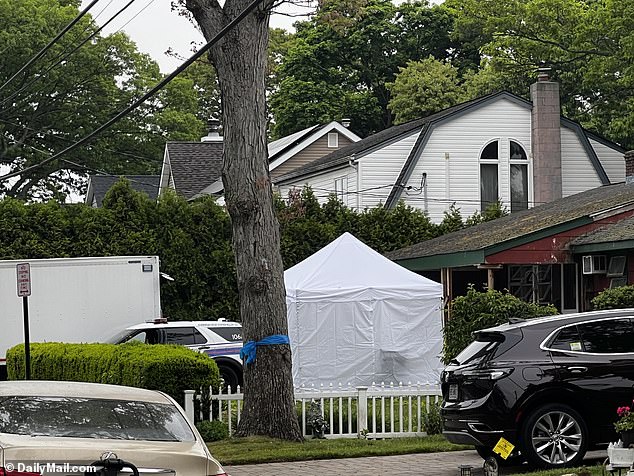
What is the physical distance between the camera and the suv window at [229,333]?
22938 mm

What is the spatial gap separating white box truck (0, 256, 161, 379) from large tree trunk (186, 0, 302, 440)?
884cm

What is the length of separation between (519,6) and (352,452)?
3294 cm

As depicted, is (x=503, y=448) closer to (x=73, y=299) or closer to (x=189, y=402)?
(x=189, y=402)

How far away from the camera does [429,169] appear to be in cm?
3481

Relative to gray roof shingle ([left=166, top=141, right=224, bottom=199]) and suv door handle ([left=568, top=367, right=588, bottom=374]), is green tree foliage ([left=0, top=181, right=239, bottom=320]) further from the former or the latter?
suv door handle ([left=568, top=367, right=588, bottom=374])

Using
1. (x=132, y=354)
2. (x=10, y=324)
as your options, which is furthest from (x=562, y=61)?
(x=132, y=354)

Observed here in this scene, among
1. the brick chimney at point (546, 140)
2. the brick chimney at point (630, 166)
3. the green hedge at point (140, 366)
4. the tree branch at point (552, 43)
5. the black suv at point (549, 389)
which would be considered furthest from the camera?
the tree branch at point (552, 43)

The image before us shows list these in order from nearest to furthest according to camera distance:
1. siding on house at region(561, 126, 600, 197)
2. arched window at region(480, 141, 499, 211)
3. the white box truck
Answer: the white box truck
arched window at region(480, 141, 499, 211)
siding on house at region(561, 126, 600, 197)

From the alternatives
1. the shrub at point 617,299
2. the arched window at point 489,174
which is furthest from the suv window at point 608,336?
the arched window at point 489,174

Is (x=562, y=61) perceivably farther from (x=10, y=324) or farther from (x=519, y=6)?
(x=10, y=324)

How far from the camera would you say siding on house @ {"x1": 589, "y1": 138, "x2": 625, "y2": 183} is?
121 ft

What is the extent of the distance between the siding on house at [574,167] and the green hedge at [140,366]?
19.4 meters

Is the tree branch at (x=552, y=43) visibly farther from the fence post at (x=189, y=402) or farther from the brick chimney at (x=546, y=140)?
the fence post at (x=189, y=402)

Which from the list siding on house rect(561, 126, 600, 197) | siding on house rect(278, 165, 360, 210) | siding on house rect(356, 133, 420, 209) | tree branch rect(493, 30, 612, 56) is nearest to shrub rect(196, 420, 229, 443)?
siding on house rect(278, 165, 360, 210)
